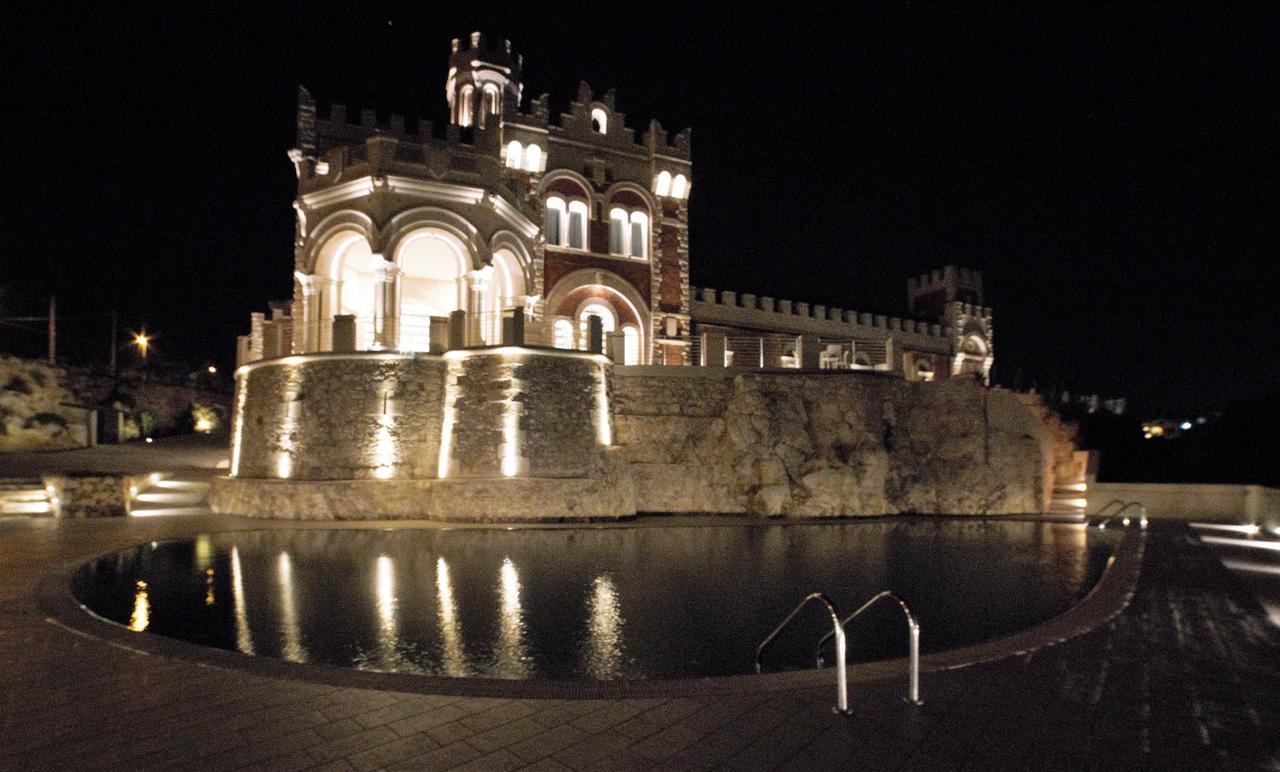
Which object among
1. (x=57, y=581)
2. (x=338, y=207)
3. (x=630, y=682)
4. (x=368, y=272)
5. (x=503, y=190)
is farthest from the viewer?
(x=368, y=272)

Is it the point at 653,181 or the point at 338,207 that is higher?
the point at 653,181

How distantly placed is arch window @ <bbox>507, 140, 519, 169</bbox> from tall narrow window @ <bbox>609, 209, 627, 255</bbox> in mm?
3844

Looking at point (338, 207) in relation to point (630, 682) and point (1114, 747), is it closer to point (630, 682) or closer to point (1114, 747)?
point (630, 682)

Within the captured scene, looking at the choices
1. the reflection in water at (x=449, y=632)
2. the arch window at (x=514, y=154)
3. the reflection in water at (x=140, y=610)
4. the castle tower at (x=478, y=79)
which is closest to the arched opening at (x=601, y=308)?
the arch window at (x=514, y=154)

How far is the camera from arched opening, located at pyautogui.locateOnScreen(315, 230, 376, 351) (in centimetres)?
1944

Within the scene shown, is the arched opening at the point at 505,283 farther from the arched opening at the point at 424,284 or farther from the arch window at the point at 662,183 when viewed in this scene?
the arch window at the point at 662,183

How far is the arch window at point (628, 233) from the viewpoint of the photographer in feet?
90.3

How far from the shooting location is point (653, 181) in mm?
28141

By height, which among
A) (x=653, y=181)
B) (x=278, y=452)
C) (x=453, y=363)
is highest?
(x=653, y=181)

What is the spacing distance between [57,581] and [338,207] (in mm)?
13834

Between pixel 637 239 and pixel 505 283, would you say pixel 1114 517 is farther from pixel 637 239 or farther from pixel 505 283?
pixel 505 283

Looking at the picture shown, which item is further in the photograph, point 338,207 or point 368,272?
point 368,272

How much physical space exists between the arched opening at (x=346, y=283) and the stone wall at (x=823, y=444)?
278 inches

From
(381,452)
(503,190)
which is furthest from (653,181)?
(381,452)
